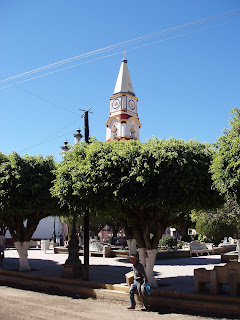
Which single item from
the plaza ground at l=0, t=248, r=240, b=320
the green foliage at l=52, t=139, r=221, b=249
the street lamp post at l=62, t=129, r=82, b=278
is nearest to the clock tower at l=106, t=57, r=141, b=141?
the street lamp post at l=62, t=129, r=82, b=278

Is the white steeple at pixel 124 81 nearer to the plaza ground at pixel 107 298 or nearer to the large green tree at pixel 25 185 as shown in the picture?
the large green tree at pixel 25 185

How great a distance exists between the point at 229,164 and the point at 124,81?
4419 centimetres

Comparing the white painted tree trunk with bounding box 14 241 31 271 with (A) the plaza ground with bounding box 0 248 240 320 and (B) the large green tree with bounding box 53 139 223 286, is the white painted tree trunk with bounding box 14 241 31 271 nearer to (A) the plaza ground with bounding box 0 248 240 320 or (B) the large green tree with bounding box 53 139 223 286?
(A) the plaza ground with bounding box 0 248 240 320

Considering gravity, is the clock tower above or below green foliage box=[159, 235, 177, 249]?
above

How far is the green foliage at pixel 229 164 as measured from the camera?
8039 mm

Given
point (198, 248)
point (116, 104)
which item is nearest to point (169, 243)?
point (198, 248)

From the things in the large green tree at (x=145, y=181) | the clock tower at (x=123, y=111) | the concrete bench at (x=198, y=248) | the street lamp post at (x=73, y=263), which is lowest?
the concrete bench at (x=198, y=248)

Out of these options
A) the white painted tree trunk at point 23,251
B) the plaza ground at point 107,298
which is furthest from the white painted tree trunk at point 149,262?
the white painted tree trunk at point 23,251

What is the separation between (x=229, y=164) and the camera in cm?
816

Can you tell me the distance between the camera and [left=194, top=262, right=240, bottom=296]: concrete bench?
8.78m

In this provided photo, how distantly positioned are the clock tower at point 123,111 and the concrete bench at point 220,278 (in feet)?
129

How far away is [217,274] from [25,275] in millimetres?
9016

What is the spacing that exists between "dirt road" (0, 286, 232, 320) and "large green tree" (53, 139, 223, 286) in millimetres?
2026

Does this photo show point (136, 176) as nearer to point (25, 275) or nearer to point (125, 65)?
point (25, 275)
